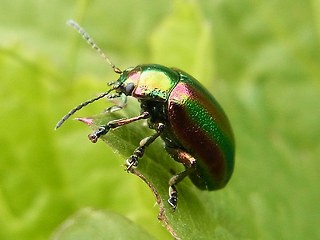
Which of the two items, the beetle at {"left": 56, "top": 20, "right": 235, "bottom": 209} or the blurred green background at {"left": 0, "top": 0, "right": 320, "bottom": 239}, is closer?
the beetle at {"left": 56, "top": 20, "right": 235, "bottom": 209}

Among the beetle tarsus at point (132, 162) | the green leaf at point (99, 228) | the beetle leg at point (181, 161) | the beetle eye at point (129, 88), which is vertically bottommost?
the green leaf at point (99, 228)

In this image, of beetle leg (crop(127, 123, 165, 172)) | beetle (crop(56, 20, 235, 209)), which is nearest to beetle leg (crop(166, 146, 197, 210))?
beetle (crop(56, 20, 235, 209))

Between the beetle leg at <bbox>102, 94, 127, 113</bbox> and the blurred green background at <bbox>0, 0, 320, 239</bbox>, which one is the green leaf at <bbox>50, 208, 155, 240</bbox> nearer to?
the blurred green background at <bbox>0, 0, 320, 239</bbox>

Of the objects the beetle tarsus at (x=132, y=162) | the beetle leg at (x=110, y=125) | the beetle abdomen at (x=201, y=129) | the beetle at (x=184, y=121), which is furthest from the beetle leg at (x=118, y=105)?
the beetle tarsus at (x=132, y=162)

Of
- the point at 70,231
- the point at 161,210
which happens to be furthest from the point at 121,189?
the point at 161,210

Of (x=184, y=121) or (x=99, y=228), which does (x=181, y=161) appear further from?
(x=99, y=228)

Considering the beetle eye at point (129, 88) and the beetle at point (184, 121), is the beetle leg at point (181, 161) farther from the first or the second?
the beetle eye at point (129, 88)
